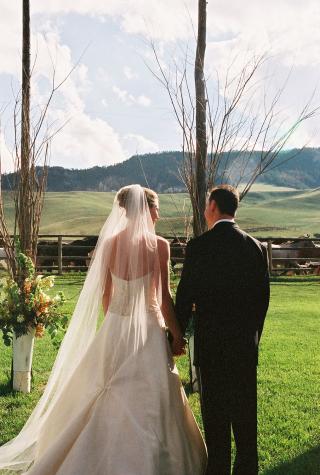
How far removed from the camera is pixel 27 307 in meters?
→ 7.12

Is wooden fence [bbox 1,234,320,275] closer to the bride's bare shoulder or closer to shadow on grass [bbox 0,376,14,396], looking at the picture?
shadow on grass [bbox 0,376,14,396]

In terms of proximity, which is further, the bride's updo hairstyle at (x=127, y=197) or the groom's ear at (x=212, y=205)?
the bride's updo hairstyle at (x=127, y=197)

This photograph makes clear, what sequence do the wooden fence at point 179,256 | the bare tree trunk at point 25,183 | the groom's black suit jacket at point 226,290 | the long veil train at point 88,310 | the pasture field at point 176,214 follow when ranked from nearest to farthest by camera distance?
the groom's black suit jacket at point 226,290
the long veil train at point 88,310
the bare tree trunk at point 25,183
the wooden fence at point 179,256
the pasture field at point 176,214

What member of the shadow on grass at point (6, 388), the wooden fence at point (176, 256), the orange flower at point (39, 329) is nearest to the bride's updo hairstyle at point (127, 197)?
the orange flower at point (39, 329)

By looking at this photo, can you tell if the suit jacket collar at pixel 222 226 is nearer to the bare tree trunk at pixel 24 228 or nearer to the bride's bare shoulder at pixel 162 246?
the bride's bare shoulder at pixel 162 246

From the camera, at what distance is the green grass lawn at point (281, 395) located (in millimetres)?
5230

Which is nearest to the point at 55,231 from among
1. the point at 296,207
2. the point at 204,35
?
the point at 296,207

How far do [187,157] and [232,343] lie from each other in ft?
10.3

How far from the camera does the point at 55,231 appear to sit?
110 meters

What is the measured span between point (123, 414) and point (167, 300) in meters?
0.94

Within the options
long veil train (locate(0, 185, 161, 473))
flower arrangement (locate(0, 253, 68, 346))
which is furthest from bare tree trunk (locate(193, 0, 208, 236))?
flower arrangement (locate(0, 253, 68, 346))

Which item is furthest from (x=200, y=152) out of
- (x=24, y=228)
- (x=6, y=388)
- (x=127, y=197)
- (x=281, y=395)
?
(x=6, y=388)

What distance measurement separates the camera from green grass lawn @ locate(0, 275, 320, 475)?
5.23 m

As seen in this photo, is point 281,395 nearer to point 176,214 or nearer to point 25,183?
point 25,183
